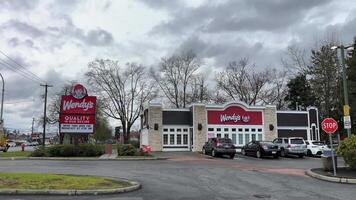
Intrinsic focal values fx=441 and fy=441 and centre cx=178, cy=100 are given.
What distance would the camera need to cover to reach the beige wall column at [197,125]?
45.8m

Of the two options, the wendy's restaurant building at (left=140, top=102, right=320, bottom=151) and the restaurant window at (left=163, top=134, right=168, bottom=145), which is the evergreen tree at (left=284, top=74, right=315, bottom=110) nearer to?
the wendy's restaurant building at (left=140, top=102, right=320, bottom=151)

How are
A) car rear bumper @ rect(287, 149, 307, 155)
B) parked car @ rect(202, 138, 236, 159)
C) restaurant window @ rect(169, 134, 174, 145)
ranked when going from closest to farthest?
parked car @ rect(202, 138, 236, 159), car rear bumper @ rect(287, 149, 307, 155), restaurant window @ rect(169, 134, 174, 145)

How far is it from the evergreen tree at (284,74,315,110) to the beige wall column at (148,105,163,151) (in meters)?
24.4

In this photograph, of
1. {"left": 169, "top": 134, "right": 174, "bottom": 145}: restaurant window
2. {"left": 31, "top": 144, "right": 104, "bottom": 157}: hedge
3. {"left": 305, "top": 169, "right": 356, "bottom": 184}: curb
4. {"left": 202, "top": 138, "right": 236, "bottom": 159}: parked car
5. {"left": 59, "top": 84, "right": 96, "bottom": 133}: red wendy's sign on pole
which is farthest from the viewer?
{"left": 169, "top": 134, "right": 174, "bottom": 145}: restaurant window

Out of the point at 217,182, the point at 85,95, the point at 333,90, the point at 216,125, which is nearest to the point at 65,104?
the point at 85,95

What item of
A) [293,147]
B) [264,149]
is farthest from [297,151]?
[264,149]

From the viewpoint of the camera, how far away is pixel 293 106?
6469 cm

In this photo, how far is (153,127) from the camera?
45594 mm

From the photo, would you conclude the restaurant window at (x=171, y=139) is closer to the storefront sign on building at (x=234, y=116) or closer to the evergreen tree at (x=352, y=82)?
the storefront sign on building at (x=234, y=116)

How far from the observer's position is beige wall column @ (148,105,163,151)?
149 feet

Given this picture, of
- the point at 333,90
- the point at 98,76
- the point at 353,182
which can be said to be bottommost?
the point at 353,182

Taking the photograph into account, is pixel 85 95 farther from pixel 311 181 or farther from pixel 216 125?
pixel 311 181

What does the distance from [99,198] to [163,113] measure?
34.4 meters

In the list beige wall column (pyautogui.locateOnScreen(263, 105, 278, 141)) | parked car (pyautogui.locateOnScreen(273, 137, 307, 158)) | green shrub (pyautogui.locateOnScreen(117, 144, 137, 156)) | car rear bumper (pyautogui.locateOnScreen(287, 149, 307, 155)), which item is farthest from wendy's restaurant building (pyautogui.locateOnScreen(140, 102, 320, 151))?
green shrub (pyautogui.locateOnScreen(117, 144, 137, 156))
